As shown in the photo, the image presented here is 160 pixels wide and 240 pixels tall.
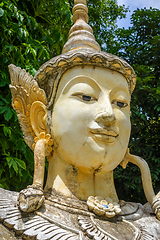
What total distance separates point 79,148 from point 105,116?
375mm

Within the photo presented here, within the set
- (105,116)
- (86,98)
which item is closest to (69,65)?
(86,98)

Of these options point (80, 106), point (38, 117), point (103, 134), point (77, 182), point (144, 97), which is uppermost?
point (144, 97)

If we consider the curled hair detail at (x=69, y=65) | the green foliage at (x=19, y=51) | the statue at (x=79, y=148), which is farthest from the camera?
the green foliage at (x=19, y=51)

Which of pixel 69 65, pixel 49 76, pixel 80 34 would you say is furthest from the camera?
pixel 80 34

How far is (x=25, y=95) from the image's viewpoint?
2873mm

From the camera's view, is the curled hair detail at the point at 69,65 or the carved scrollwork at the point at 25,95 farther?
the carved scrollwork at the point at 25,95

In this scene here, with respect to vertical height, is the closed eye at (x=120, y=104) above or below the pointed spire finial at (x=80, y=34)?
below

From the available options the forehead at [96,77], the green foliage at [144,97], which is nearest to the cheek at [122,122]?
the forehead at [96,77]

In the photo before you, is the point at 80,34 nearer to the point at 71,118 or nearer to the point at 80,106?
the point at 80,106

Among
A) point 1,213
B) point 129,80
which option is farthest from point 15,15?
point 1,213

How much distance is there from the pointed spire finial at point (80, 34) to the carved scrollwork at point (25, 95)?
24.7 inches

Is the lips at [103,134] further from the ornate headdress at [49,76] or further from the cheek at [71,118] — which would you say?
the ornate headdress at [49,76]

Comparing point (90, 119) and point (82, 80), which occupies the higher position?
point (82, 80)

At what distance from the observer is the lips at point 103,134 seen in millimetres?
2496
